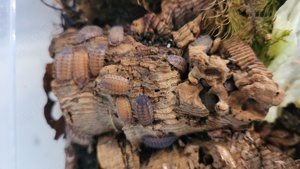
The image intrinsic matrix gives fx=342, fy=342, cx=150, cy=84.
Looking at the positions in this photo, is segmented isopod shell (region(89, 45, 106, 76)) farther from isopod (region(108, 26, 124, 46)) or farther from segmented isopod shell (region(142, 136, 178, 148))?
segmented isopod shell (region(142, 136, 178, 148))

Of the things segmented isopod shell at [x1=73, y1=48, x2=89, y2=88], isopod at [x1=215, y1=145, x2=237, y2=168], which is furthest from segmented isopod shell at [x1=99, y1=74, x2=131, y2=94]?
isopod at [x1=215, y1=145, x2=237, y2=168]


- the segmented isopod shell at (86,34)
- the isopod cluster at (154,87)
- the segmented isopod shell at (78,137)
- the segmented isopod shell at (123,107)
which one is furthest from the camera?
the segmented isopod shell at (78,137)

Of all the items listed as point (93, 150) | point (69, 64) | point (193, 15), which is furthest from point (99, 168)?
point (193, 15)

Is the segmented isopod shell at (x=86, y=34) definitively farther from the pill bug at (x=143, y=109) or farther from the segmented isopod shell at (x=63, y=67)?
the pill bug at (x=143, y=109)

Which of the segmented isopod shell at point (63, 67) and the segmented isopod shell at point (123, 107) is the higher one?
the segmented isopod shell at point (63, 67)

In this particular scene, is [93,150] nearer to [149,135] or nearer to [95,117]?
[95,117]

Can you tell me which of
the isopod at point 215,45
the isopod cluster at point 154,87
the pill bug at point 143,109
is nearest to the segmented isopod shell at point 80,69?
the isopod cluster at point 154,87
